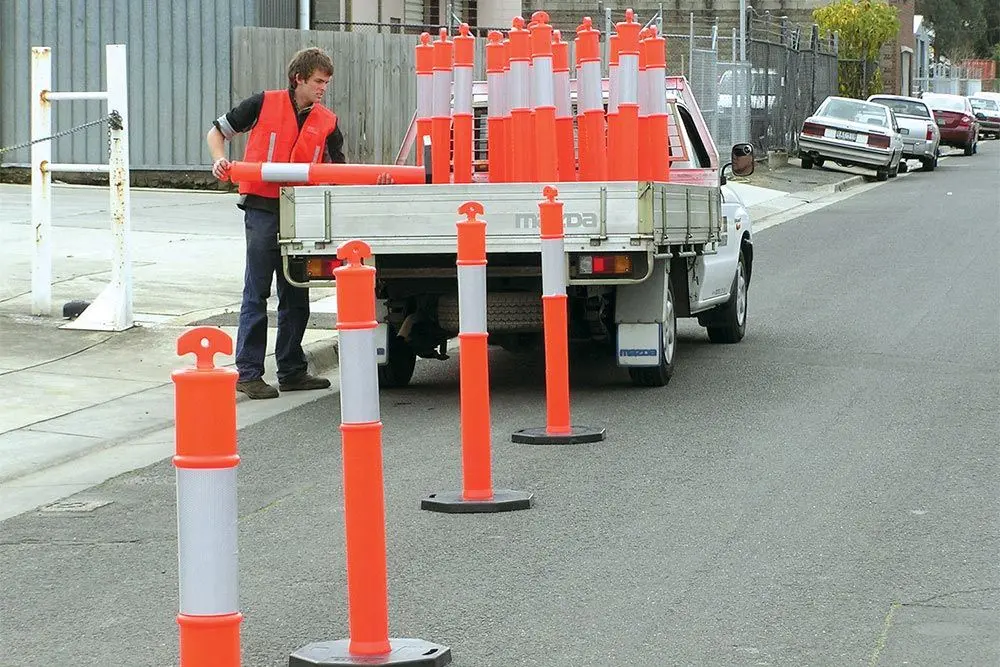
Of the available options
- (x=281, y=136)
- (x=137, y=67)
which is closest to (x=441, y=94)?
(x=281, y=136)

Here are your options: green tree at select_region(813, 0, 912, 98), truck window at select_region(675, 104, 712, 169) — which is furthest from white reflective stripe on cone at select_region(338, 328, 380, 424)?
green tree at select_region(813, 0, 912, 98)

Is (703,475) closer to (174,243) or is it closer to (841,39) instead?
(174,243)

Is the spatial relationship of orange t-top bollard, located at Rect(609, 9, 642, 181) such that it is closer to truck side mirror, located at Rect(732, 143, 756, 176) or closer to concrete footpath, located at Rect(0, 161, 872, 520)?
truck side mirror, located at Rect(732, 143, 756, 176)

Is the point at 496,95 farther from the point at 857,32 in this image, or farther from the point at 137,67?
the point at 857,32

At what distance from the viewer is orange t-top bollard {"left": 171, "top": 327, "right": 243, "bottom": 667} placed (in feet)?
11.9

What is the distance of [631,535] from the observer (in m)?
6.80

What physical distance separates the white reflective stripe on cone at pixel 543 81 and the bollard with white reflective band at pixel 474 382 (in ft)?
10.4

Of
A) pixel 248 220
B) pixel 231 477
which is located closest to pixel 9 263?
pixel 248 220

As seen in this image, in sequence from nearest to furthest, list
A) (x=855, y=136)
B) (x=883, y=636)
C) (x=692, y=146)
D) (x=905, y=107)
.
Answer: (x=883, y=636)
(x=692, y=146)
(x=855, y=136)
(x=905, y=107)

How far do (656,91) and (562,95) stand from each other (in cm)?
59

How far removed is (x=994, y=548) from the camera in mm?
6574

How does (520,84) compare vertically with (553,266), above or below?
above

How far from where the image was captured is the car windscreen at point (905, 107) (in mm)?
39750

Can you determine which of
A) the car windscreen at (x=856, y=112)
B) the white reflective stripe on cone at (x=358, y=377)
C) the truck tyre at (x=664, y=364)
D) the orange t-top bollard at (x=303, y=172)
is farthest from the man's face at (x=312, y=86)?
the car windscreen at (x=856, y=112)
